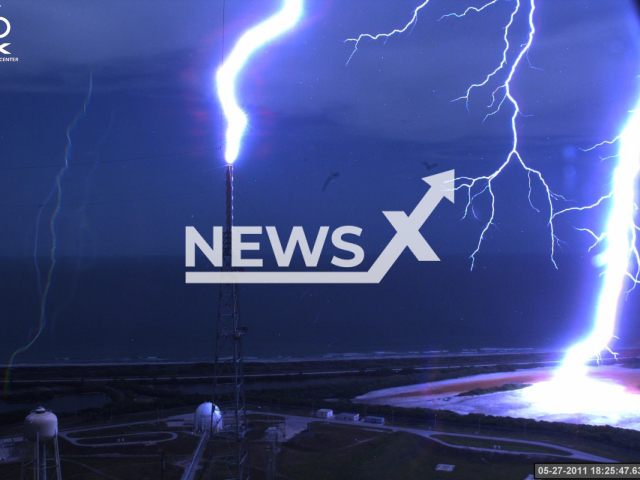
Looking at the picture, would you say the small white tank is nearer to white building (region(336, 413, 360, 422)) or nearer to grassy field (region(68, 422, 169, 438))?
grassy field (region(68, 422, 169, 438))

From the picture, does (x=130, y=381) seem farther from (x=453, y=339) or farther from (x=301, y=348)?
(x=453, y=339)

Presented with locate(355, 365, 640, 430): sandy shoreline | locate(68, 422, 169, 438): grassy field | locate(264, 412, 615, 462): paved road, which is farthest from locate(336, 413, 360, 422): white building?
locate(68, 422, 169, 438): grassy field

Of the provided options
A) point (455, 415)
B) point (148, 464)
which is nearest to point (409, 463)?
point (455, 415)

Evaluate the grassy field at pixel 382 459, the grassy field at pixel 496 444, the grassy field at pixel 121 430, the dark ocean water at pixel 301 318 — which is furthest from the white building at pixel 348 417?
the dark ocean water at pixel 301 318

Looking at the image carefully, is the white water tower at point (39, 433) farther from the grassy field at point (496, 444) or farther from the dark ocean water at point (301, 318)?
the dark ocean water at point (301, 318)

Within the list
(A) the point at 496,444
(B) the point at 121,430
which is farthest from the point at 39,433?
(A) the point at 496,444

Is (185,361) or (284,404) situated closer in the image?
(284,404)
